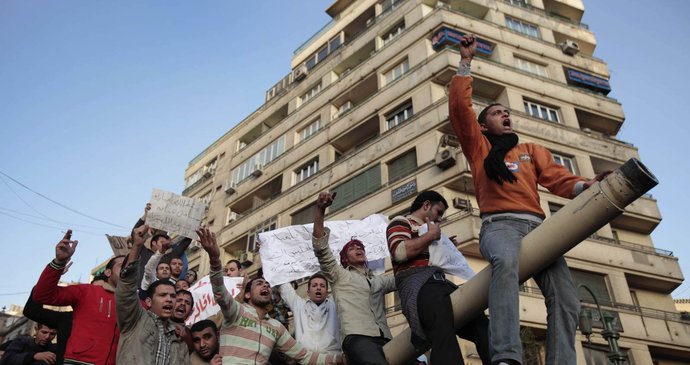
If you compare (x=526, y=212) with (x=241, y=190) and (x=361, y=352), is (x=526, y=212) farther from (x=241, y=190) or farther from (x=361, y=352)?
(x=241, y=190)

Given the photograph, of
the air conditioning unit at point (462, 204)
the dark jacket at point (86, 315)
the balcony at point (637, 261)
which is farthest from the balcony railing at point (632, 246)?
the dark jacket at point (86, 315)

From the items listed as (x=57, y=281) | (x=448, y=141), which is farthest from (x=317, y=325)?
(x=448, y=141)

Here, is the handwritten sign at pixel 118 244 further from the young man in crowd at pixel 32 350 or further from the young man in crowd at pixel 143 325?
the young man in crowd at pixel 143 325

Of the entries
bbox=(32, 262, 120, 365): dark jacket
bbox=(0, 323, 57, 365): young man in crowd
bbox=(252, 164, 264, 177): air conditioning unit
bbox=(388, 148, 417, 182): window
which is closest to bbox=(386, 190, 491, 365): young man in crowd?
bbox=(32, 262, 120, 365): dark jacket

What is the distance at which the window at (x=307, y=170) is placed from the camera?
26.5m

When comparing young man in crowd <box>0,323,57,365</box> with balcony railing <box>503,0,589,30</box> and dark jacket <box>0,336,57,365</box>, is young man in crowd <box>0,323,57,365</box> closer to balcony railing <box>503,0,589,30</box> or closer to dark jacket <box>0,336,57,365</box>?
dark jacket <box>0,336,57,365</box>

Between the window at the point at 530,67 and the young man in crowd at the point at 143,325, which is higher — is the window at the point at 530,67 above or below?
above

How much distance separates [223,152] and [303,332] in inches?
1251

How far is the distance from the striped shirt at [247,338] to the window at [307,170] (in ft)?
69.7

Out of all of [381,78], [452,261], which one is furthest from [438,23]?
[452,261]

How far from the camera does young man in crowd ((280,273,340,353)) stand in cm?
514

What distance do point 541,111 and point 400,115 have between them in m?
6.10

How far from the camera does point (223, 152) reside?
35.8 meters

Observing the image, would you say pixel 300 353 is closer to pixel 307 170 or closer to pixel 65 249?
pixel 65 249
